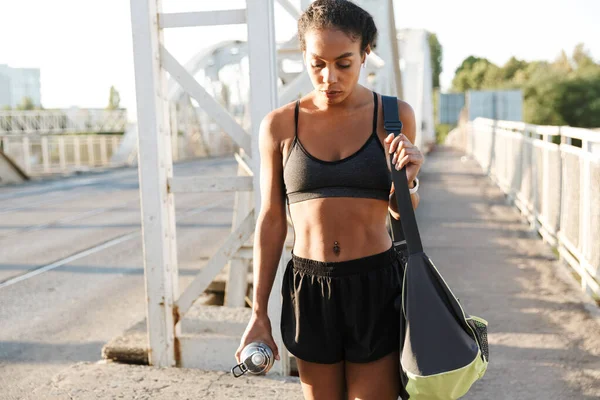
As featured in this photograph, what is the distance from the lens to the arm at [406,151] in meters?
1.88

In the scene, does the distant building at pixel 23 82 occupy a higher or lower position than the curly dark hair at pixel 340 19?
higher

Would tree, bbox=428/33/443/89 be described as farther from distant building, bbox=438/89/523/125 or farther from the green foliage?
distant building, bbox=438/89/523/125

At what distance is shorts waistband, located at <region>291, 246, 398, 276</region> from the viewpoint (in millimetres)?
2018

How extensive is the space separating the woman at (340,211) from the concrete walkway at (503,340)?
5.46 ft

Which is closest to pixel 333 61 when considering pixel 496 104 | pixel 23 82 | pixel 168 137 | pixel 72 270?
pixel 168 137

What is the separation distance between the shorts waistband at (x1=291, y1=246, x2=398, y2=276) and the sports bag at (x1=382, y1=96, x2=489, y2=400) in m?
0.16

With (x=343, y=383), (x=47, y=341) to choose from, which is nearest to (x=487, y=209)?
(x=47, y=341)

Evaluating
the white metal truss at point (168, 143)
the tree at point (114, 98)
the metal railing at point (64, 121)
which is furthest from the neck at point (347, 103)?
the tree at point (114, 98)

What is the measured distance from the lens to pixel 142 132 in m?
3.86

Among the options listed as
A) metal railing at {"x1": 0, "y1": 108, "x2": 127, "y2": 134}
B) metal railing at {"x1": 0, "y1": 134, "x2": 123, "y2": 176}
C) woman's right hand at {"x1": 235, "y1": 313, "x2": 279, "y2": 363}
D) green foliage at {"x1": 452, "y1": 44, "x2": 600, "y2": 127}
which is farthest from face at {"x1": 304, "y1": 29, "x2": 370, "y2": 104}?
green foliage at {"x1": 452, "y1": 44, "x2": 600, "y2": 127}

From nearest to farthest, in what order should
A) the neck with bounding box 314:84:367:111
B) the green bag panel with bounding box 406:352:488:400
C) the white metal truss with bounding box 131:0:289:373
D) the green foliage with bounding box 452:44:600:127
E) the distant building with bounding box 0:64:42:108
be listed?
the green bag panel with bounding box 406:352:488:400 → the neck with bounding box 314:84:367:111 → the white metal truss with bounding box 131:0:289:373 → the green foliage with bounding box 452:44:600:127 → the distant building with bounding box 0:64:42:108

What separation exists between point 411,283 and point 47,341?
4.40 m

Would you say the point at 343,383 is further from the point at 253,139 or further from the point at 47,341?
the point at 47,341

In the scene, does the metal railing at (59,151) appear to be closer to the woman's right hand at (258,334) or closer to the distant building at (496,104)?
the distant building at (496,104)
